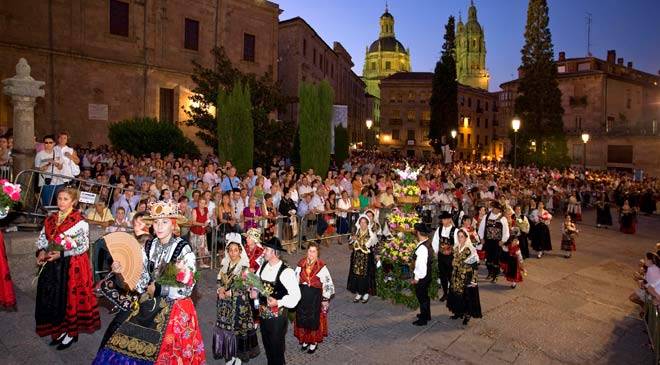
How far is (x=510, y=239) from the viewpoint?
11492 mm

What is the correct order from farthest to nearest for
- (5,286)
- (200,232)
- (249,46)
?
1. (249,46)
2. (200,232)
3. (5,286)

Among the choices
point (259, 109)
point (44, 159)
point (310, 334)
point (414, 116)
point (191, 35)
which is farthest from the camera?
point (414, 116)

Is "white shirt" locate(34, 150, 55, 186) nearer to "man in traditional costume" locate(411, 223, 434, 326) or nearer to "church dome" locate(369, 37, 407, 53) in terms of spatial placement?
"man in traditional costume" locate(411, 223, 434, 326)

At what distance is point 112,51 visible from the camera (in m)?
27.2

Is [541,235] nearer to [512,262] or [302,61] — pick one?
[512,262]

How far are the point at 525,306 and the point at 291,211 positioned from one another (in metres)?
6.38

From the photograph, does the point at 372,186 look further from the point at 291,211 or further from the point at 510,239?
the point at 510,239

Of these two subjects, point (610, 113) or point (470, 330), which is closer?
point (470, 330)

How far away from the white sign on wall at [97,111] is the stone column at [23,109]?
17.5 m

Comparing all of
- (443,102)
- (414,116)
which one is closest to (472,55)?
(414,116)

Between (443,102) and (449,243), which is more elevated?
(443,102)

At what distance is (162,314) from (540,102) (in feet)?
138

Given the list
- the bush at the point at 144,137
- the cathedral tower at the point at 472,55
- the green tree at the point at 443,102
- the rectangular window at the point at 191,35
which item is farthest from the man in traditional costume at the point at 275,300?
the cathedral tower at the point at 472,55

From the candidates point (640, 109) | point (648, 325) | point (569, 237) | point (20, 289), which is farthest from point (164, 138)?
point (640, 109)
